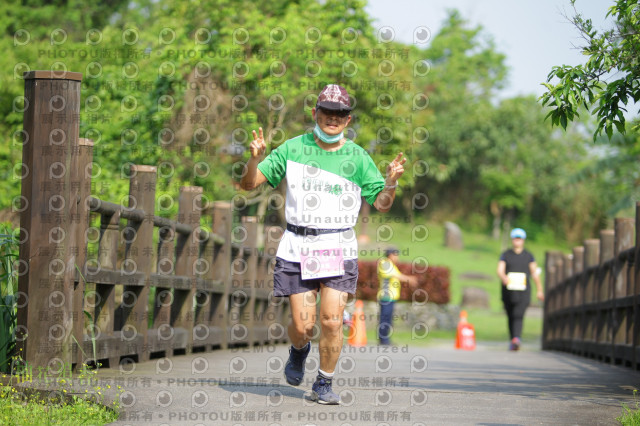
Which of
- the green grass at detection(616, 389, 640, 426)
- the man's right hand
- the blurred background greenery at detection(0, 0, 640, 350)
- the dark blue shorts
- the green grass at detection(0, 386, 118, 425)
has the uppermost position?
the blurred background greenery at detection(0, 0, 640, 350)

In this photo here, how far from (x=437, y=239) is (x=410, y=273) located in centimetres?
2486

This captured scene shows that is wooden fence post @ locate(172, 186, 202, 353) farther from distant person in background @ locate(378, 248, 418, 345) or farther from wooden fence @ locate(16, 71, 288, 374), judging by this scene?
distant person in background @ locate(378, 248, 418, 345)

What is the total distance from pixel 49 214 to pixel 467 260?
42.1 meters

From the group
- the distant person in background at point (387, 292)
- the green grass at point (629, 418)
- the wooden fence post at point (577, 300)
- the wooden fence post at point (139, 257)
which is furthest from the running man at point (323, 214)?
the distant person in background at point (387, 292)

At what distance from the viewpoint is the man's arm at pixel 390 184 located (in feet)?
19.3

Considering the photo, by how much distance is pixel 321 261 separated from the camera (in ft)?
19.3

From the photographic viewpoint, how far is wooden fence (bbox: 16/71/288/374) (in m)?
6.05

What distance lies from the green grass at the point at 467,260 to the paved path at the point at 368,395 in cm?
1616

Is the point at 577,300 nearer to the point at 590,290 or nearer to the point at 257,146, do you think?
the point at 590,290

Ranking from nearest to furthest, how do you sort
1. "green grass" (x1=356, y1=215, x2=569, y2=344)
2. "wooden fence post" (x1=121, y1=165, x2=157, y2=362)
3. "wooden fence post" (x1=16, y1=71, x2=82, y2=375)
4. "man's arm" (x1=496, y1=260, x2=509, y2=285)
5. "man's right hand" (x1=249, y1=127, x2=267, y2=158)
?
"man's right hand" (x1=249, y1=127, x2=267, y2=158), "wooden fence post" (x1=16, y1=71, x2=82, y2=375), "wooden fence post" (x1=121, y1=165, x2=157, y2=362), "man's arm" (x1=496, y1=260, x2=509, y2=285), "green grass" (x1=356, y1=215, x2=569, y2=344)

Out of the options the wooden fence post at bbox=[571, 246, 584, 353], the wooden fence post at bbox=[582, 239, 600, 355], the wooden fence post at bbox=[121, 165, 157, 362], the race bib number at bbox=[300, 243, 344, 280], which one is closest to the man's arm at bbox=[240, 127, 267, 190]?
the race bib number at bbox=[300, 243, 344, 280]

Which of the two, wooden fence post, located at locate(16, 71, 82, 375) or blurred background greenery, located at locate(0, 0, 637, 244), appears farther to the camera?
blurred background greenery, located at locate(0, 0, 637, 244)


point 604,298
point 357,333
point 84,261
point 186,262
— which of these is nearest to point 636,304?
point 604,298

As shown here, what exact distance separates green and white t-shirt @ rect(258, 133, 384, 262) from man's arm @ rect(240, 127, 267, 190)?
75mm
